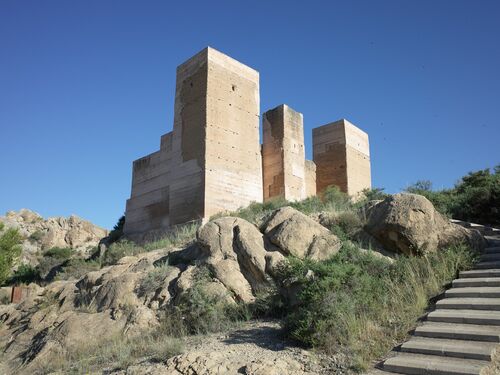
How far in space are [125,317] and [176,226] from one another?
6.81m

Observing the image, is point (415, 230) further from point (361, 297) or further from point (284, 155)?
point (284, 155)

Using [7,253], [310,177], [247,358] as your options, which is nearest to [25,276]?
[7,253]

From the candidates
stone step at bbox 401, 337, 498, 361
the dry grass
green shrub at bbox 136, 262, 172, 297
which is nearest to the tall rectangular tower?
green shrub at bbox 136, 262, 172, 297

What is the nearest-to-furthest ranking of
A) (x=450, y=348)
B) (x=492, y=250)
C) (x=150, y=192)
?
(x=450, y=348) < (x=492, y=250) < (x=150, y=192)

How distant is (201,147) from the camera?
44.2 ft

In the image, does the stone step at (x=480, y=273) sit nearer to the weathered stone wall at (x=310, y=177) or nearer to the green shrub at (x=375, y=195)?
the green shrub at (x=375, y=195)

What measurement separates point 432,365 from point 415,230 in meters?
2.95

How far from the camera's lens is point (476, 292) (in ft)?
16.9

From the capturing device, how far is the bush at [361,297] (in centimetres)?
454

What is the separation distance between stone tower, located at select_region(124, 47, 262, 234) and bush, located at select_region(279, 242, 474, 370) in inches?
292

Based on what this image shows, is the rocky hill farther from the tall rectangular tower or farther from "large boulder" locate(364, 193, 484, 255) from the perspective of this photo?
the tall rectangular tower

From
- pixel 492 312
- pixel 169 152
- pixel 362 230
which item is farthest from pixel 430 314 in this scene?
pixel 169 152

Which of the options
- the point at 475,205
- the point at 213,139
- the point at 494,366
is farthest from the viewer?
the point at 213,139

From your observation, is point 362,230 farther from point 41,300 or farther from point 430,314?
point 41,300
